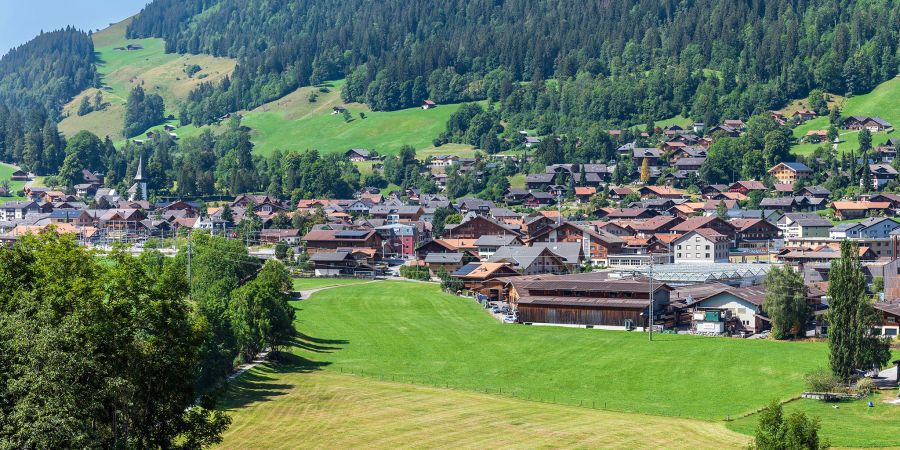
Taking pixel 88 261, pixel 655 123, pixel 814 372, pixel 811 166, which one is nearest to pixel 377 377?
pixel 814 372

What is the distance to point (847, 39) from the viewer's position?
550ft

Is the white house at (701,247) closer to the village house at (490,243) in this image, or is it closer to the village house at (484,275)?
the village house at (490,243)

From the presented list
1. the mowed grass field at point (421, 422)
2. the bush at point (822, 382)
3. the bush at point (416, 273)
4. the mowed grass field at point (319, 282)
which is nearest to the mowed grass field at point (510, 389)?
the mowed grass field at point (421, 422)

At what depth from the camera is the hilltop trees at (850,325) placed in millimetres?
46469

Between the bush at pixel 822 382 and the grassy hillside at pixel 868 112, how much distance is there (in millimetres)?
99153

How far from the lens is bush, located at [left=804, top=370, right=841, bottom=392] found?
45.3 metres

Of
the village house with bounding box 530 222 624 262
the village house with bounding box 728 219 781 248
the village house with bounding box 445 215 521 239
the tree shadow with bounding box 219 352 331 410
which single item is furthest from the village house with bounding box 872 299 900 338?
the village house with bounding box 445 215 521 239

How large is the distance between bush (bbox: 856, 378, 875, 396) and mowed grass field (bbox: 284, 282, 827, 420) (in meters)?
2.56

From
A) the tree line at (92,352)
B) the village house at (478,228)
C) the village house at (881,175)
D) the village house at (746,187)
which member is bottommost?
the tree line at (92,352)

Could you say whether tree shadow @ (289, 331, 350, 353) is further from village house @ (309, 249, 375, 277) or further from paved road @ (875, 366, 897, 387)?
village house @ (309, 249, 375, 277)

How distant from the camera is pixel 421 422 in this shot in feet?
133

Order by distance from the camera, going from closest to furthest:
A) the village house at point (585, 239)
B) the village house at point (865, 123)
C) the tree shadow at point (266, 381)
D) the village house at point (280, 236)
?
1. the tree shadow at point (266, 381)
2. the village house at point (585, 239)
3. the village house at point (280, 236)
4. the village house at point (865, 123)

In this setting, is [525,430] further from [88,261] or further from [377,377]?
[88,261]

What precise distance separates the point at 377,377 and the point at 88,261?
2461 centimetres
